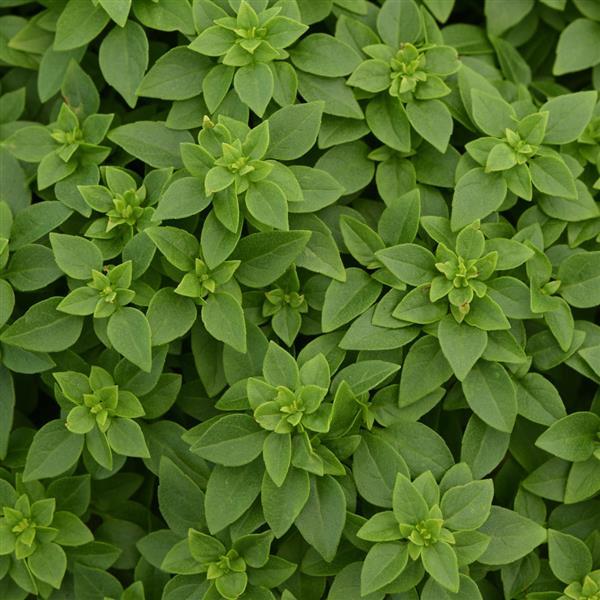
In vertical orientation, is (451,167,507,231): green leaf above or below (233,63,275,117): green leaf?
below

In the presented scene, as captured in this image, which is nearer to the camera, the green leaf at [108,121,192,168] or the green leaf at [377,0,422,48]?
the green leaf at [108,121,192,168]

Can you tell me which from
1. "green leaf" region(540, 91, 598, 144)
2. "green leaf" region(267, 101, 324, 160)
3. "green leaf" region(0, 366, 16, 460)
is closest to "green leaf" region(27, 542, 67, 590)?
"green leaf" region(0, 366, 16, 460)

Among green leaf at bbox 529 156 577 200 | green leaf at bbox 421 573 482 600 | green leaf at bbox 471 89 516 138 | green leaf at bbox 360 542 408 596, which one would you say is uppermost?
green leaf at bbox 471 89 516 138

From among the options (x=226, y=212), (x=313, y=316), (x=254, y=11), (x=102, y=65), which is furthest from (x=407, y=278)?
(x=102, y=65)

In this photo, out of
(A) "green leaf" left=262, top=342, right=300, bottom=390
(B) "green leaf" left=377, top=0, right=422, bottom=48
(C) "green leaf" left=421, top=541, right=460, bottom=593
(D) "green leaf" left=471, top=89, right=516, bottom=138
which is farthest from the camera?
(B) "green leaf" left=377, top=0, right=422, bottom=48

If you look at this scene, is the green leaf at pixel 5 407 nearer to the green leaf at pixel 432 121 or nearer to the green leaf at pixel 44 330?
the green leaf at pixel 44 330

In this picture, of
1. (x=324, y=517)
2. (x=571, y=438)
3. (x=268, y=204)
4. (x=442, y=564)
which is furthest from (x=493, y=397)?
(x=268, y=204)

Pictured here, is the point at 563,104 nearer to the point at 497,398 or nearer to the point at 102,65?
the point at 497,398

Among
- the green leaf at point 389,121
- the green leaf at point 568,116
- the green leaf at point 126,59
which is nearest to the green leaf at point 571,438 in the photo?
the green leaf at point 568,116

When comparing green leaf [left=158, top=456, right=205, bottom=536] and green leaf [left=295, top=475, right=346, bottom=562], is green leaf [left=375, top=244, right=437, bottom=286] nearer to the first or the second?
green leaf [left=295, top=475, right=346, bottom=562]
